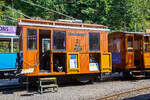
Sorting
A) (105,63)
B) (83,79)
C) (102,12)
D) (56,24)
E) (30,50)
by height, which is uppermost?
(102,12)

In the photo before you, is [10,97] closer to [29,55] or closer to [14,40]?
[29,55]

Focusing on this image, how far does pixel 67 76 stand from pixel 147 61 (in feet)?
18.3

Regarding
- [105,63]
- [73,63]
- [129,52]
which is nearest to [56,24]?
[73,63]

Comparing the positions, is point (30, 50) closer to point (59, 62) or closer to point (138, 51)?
point (59, 62)

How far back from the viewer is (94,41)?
31.7 feet

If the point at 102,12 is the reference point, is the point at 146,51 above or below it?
below

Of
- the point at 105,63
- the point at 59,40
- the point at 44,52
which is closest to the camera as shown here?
the point at 59,40

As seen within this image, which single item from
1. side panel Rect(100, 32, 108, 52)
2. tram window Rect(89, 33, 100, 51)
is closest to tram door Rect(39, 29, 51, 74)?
tram window Rect(89, 33, 100, 51)

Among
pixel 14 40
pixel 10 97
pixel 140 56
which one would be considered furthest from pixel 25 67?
pixel 140 56

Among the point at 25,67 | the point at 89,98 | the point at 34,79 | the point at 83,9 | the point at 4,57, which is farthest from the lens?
the point at 83,9

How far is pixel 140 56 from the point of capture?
11812 mm

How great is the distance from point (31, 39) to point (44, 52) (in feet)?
4.51

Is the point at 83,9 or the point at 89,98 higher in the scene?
the point at 83,9

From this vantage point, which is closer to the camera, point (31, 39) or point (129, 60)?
point (31, 39)
